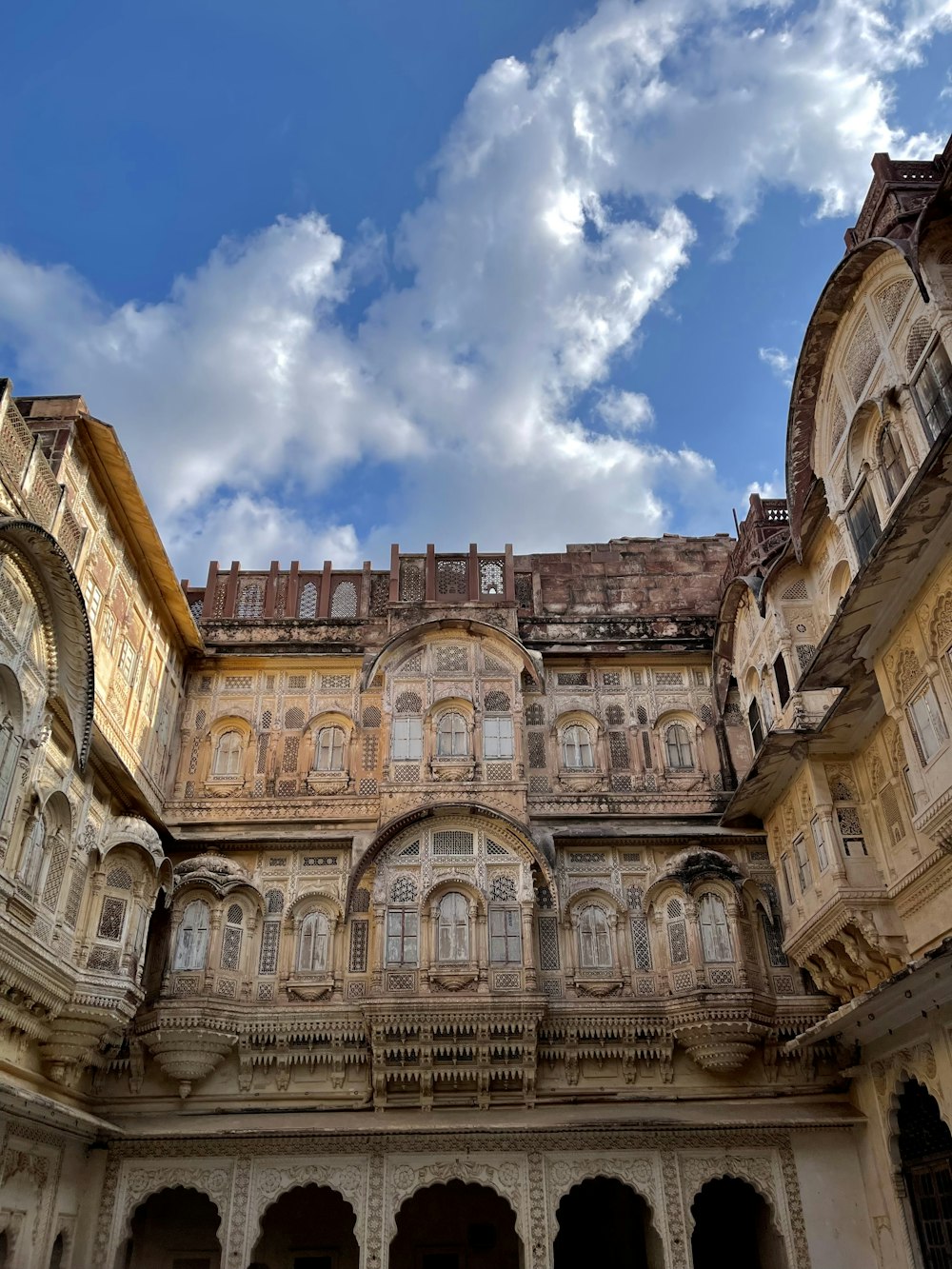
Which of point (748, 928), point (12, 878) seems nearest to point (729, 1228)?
point (748, 928)

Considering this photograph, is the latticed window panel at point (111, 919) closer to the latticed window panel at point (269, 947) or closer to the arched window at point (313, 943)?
the latticed window panel at point (269, 947)

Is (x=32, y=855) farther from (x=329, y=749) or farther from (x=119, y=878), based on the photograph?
(x=329, y=749)

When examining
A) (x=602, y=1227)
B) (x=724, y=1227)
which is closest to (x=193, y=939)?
(x=602, y=1227)

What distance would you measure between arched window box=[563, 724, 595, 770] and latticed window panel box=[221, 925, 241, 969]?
19.6ft

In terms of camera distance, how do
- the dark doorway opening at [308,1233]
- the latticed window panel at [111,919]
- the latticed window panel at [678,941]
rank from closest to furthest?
1. the latticed window panel at [111,919]
2. the latticed window panel at [678,941]
3. the dark doorway opening at [308,1233]

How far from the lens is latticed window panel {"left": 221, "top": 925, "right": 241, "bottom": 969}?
1496 cm

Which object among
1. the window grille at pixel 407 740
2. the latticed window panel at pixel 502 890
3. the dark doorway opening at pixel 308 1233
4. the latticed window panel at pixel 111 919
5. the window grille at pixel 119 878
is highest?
the window grille at pixel 407 740

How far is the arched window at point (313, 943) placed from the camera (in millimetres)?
15328

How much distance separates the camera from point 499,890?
1540 cm

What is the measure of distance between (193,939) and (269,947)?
1.14 metres

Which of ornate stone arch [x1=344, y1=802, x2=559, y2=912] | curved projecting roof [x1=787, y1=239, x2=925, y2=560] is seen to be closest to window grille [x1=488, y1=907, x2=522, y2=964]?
ornate stone arch [x1=344, y1=802, x2=559, y2=912]

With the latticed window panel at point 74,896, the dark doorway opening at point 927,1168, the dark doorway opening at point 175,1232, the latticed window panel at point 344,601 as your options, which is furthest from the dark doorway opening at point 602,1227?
the latticed window panel at point 344,601

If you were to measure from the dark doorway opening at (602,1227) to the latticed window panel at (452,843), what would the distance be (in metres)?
5.72

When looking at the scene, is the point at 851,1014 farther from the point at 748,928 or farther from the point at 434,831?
the point at 434,831
